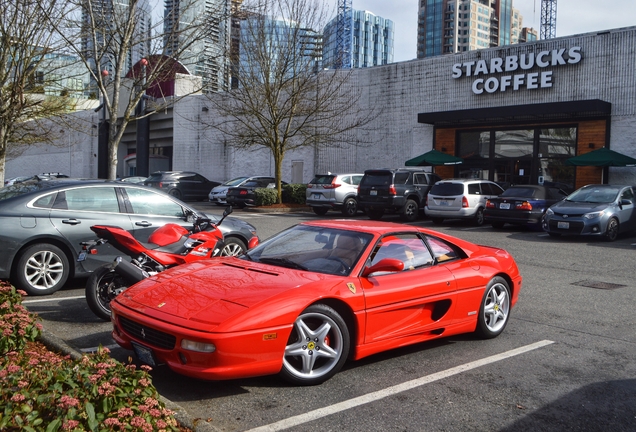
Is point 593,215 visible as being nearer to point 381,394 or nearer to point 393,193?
point 393,193

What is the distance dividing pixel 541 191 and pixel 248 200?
12631mm

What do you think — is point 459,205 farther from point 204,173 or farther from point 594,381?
point 204,173

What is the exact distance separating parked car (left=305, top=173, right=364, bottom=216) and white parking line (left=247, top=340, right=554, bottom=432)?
1767 centimetres

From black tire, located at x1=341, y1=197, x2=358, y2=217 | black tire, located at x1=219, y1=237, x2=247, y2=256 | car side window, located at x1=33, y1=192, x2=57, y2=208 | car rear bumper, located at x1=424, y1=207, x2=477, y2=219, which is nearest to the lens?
car side window, located at x1=33, y1=192, x2=57, y2=208

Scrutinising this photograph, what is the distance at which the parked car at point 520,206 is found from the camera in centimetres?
1858

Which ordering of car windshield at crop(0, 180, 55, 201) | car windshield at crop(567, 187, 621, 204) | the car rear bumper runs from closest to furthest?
car windshield at crop(0, 180, 55, 201) → car windshield at crop(567, 187, 621, 204) → the car rear bumper

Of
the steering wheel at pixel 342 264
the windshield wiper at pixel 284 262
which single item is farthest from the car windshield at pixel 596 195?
the windshield wiper at pixel 284 262

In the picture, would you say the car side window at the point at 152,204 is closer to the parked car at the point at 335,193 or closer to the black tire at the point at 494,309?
the black tire at the point at 494,309

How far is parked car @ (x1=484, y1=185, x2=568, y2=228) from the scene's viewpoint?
18.6m

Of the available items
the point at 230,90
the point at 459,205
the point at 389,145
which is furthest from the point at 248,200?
the point at 459,205

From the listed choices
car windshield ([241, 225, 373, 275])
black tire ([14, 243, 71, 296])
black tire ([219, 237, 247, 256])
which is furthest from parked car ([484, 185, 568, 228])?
black tire ([14, 243, 71, 296])

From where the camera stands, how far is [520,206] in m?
18.7

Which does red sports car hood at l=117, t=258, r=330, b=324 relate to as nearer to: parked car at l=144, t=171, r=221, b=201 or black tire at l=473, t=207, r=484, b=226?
black tire at l=473, t=207, r=484, b=226

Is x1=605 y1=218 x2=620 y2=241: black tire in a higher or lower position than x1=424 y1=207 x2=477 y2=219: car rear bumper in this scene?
lower
